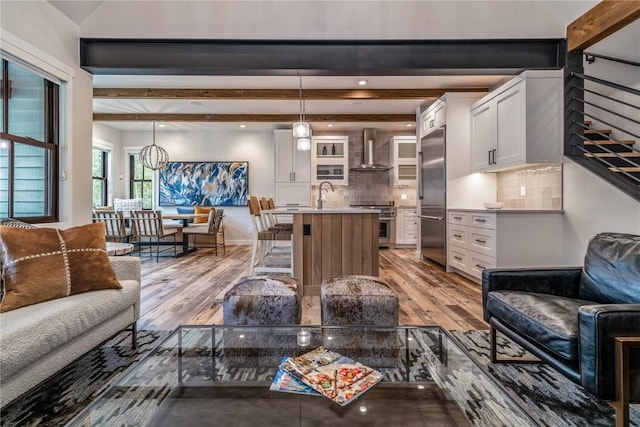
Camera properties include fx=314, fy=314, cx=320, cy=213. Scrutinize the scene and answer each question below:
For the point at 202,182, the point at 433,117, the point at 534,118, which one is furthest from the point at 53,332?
the point at 202,182

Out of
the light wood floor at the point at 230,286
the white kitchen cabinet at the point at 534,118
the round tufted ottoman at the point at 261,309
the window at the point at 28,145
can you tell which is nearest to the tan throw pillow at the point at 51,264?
the round tufted ottoman at the point at 261,309

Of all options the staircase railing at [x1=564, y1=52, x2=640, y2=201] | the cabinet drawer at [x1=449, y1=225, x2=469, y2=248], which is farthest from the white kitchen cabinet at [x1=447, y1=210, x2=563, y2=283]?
the staircase railing at [x1=564, y1=52, x2=640, y2=201]

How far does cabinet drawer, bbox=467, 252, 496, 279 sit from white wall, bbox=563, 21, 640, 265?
2.29 ft

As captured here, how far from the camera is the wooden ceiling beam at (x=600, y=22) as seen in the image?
2.47 m

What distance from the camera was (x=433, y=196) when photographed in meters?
4.83

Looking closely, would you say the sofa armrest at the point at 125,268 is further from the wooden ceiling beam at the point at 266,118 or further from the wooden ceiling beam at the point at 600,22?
the wooden ceiling beam at the point at 266,118

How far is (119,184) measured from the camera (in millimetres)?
7320

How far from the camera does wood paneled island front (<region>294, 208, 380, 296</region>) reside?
10.8ft

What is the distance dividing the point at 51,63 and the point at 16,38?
34cm

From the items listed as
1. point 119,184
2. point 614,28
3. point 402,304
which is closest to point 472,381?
point 402,304

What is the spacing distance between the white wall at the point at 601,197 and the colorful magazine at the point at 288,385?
2.77 metres

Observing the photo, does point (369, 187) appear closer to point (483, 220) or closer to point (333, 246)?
point (483, 220)

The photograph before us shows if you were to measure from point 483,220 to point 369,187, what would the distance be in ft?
12.6

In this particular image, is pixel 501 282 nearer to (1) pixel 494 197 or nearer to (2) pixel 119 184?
(1) pixel 494 197
